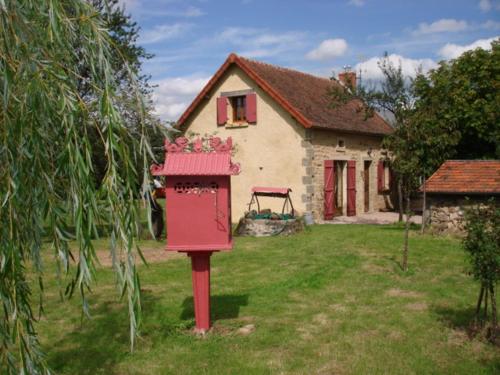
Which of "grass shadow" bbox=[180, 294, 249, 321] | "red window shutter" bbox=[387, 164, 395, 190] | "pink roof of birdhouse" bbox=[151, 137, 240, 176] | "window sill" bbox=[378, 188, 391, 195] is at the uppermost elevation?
"pink roof of birdhouse" bbox=[151, 137, 240, 176]

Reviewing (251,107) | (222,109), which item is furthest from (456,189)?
(222,109)

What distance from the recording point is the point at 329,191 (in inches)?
664

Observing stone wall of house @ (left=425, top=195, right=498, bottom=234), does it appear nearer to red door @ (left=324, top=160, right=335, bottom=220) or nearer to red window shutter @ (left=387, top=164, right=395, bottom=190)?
red door @ (left=324, top=160, right=335, bottom=220)

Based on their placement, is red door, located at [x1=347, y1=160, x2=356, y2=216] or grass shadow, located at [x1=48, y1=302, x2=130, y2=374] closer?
grass shadow, located at [x1=48, y1=302, x2=130, y2=374]

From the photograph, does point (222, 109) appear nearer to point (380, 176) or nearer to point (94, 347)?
point (380, 176)

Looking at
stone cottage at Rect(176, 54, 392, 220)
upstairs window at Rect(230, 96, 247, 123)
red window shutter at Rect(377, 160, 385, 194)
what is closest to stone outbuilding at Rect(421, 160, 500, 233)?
stone cottage at Rect(176, 54, 392, 220)

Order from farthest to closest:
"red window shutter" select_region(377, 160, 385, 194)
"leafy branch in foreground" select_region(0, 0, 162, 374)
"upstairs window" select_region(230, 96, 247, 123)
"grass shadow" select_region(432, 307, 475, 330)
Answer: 1. "red window shutter" select_region(377, 160, 385, 194)
2. "upstairs window" select_region(230, 96, 247, 123)
3. "grass shadow" select_region(432, 307, 475, 330)
4. "leafy branch in foreground" select_region(0, 0, 162, 374)

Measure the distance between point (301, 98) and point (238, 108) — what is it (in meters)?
2.12

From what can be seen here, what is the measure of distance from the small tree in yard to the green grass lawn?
0.55 metres

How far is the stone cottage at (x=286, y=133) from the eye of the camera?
16188 mm

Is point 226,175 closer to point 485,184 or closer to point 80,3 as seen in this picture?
point 80,3

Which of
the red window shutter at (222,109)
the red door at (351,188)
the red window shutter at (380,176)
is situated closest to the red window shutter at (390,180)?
the red window shutter at (380,176)

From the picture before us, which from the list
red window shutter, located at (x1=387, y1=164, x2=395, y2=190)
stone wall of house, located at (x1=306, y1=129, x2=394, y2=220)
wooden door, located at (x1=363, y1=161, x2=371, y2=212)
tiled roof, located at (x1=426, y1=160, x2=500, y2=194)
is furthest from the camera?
red window shutter, located at (x1=387, y1=164, x2=395, y2=190)

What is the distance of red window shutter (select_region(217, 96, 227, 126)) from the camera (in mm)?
17500
